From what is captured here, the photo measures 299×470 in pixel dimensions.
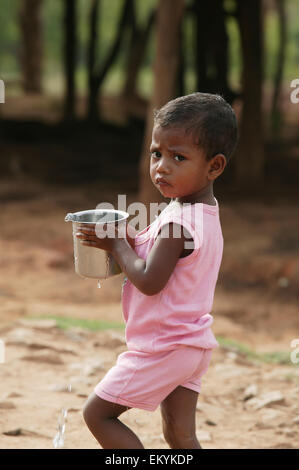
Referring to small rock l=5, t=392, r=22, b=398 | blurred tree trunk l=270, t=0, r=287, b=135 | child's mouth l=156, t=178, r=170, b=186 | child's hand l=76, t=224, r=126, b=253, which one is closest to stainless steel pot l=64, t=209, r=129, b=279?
child's hand l=76, t=224, r=126, b=253

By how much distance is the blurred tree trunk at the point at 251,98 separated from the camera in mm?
10445

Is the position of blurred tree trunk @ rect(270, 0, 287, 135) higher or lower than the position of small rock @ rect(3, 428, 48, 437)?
lower

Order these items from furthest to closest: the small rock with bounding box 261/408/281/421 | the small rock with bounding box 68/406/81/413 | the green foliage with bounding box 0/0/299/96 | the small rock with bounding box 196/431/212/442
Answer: the green foliage with bounding box 0/0/299/96 < the small rock with bounding box 261/408/281/421 < the small rock with bounding box 68/406/81/413 < the small rock with bounding box 196/431/212/442

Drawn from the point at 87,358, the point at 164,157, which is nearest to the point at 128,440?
the point at 164,157

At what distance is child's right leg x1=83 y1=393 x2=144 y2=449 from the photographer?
7.11ft

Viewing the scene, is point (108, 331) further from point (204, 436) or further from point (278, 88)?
point (278, 88)

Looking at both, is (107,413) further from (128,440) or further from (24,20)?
(24,20)

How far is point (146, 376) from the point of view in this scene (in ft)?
7.13

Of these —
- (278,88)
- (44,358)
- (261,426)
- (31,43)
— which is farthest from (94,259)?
(31,43)

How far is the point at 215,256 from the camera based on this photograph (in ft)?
7.24

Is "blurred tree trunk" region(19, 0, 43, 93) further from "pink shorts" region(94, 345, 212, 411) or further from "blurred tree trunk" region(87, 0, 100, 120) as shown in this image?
"pink shorts" region(94, 345, 212, 411)

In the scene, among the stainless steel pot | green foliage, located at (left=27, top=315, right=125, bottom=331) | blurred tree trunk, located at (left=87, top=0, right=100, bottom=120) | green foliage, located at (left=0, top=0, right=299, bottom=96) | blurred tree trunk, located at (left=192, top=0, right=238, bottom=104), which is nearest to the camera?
the stainless steel pot

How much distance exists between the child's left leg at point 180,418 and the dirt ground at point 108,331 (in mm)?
883
